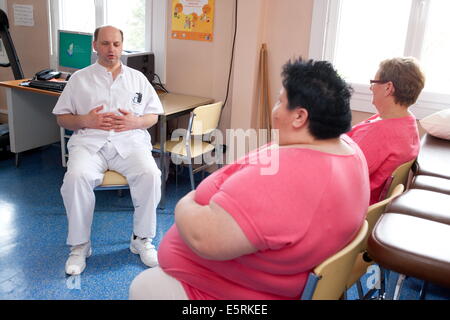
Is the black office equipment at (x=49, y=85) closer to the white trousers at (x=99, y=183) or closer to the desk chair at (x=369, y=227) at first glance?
the white trousers at (x=99, y=183)

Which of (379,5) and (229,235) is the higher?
(379,5)

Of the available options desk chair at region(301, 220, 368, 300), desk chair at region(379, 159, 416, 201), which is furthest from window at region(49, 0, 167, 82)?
desk chair at region(301, 220, 368, 300)

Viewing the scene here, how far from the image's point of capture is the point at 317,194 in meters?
1.06

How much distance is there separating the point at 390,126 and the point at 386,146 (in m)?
0.09

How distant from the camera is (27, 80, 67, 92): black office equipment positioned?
134 inches

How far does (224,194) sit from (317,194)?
23 cm

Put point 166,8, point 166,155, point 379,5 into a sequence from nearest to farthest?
point 379,5 → point 166,155 → point 166,8

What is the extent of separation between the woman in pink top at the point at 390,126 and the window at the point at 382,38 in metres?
0.91

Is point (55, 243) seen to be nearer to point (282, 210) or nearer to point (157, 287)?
point (157, 287)

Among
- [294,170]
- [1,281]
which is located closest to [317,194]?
[294,170]

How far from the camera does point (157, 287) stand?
128 centimetres

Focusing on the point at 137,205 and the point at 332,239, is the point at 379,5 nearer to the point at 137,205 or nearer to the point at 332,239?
the point at 137,205

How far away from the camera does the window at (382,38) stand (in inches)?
109

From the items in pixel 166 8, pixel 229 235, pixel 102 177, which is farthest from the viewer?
pixel 166 8
